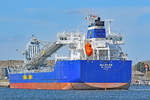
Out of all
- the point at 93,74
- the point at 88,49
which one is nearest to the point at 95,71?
the point at 93,74

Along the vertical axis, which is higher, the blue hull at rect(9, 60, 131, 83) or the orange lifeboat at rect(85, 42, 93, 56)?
the orange lifeboat at rect(85, 42, 93, 56)

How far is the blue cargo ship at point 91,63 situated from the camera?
266 ft

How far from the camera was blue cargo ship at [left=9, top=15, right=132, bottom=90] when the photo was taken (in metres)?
81.0

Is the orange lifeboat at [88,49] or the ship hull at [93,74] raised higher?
the orange lifeboat at [88,49]

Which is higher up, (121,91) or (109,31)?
(109,31)

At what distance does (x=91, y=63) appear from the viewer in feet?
266

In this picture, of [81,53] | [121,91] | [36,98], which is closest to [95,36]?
[81,53]

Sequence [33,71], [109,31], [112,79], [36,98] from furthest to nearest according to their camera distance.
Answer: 1. [33,71]
2. [109,31]
3. [112,79]
4. [36,98]

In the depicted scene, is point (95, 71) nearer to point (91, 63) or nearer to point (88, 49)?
point (91, 63)

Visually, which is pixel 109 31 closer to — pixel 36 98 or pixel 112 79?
pixel 112 79

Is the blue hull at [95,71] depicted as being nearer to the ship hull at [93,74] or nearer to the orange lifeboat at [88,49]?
the ship hull at [93,74]

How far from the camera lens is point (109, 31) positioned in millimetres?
87938

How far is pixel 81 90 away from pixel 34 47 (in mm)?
22874

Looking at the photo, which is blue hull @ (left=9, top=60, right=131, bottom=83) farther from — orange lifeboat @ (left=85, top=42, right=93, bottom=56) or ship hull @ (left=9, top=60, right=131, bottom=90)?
orange lifeboat @ (left=85, top=42, right=93, bottom=56)
